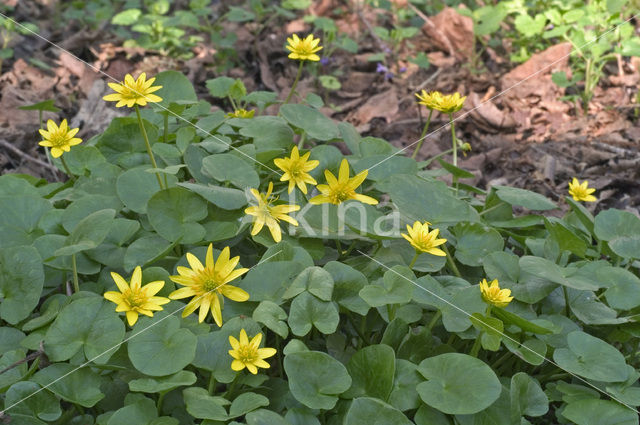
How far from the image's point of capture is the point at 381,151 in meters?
1.89

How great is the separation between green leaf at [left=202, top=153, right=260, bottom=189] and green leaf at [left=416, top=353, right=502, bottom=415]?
2.04 feet

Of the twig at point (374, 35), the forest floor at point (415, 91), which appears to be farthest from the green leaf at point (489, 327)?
the twig at point (374, 35)

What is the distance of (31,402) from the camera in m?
1.28

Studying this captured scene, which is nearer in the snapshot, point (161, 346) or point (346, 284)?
point (161, 346)

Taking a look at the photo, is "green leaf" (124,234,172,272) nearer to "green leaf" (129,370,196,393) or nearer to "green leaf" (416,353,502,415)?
"green leaf" (129,370,196,393)

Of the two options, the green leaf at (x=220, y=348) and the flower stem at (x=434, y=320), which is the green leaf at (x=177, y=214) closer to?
the green leaf at (x=220, y=348)

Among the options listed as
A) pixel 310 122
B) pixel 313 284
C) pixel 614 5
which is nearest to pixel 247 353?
pixel 313 284

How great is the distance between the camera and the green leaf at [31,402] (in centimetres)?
126

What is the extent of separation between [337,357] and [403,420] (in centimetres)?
27

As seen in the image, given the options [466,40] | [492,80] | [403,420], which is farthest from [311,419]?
[466,40]

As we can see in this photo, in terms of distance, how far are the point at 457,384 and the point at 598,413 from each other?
0.30m

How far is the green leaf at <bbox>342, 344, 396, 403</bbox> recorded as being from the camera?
130 cm

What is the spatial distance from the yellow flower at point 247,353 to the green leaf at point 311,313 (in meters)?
→ 0.09

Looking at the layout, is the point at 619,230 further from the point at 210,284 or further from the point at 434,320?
the point at 210,284
